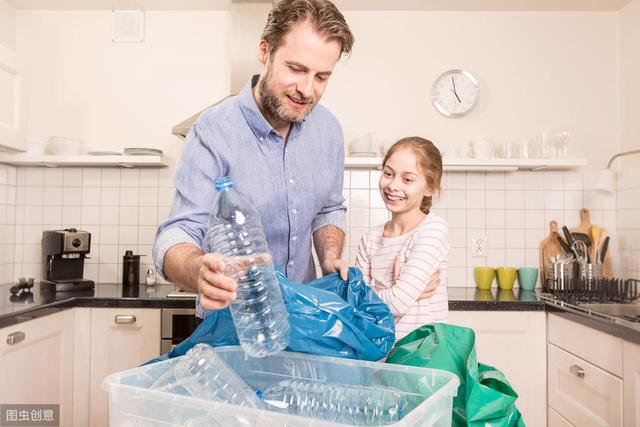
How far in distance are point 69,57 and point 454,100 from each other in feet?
6.83

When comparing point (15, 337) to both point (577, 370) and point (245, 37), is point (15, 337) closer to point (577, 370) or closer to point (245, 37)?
point (245, 37)

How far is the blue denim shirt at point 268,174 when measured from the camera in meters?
1.22

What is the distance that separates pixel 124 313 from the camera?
7.85 ft

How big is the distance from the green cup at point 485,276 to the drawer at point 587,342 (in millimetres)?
466

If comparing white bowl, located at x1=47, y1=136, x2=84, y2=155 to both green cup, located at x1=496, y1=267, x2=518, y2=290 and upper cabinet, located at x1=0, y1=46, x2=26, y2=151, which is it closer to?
upper cabinet, located at x1=0, y1=46, x2=26, y2=151

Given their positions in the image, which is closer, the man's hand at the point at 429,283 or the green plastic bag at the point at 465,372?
Answer: the green plastic bag at the point at 465,372

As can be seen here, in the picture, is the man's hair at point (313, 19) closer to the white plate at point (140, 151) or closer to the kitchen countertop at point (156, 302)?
the kitchen countertop at point (156, 302)

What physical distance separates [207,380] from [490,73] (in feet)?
8.54

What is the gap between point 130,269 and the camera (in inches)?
111

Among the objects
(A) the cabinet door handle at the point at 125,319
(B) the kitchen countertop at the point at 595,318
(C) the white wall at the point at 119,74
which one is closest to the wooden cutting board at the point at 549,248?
(B) the kitchen countertop at the point at 595,318

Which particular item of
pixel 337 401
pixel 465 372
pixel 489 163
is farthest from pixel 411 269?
pixel 489 163

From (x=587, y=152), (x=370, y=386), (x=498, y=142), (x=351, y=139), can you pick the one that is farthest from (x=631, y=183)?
(x=370, y=386)

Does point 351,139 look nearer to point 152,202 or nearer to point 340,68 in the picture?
point 340,68

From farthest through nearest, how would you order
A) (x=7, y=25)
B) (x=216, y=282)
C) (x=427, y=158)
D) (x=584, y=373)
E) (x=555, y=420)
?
(x=7, y=25) → (x=555, y=420) → (x=584, y=373) → (x=427, y=158) → (x=216, y=282)
